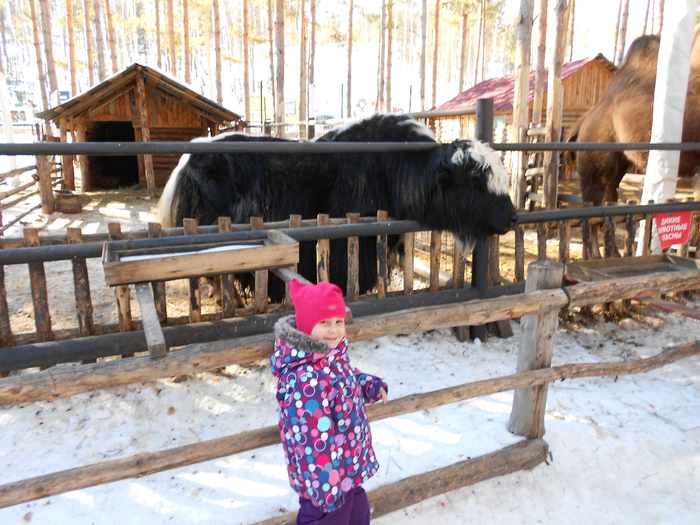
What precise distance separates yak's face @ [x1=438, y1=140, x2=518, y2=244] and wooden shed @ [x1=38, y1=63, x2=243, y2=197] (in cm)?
959

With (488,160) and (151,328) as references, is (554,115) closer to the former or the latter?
(488,160)

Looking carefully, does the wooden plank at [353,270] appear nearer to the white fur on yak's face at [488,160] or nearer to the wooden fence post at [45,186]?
the white fur on yak's face at [488,160]

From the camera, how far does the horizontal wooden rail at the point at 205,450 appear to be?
1.47 metres

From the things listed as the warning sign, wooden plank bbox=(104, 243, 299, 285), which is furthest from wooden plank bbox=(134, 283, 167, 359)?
the warning sign

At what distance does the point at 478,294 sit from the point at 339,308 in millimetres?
2466

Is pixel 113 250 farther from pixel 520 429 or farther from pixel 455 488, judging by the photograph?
pixel 520 429

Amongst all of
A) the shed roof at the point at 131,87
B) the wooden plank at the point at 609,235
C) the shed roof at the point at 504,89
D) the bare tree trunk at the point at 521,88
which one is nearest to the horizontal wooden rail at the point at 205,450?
the wooden plank at the point at 609,235

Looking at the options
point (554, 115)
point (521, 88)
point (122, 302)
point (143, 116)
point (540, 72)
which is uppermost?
point (540, 72)

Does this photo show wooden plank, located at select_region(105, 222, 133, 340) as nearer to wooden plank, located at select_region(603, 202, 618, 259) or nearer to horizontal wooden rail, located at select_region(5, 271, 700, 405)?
horizontal wooden rail, located at select_region(5, 271, 700, 405)

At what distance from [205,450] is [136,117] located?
11.7 m

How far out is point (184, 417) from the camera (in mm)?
2797

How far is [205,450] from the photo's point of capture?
1686 millimetres

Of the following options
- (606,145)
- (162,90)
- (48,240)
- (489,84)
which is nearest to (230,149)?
(48,240)

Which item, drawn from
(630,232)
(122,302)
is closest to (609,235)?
(630,232)
